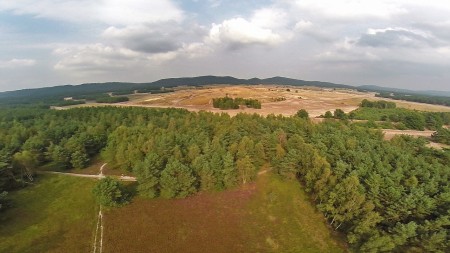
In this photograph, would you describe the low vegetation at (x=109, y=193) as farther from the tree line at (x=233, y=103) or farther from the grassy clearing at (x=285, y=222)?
the tree line at (x=233, y=103)

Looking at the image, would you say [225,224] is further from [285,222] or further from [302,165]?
[302,165]

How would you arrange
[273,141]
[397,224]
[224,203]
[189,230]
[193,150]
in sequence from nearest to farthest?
[397,224]
[189,230]
[224,203]
[193,150]
[273,141]

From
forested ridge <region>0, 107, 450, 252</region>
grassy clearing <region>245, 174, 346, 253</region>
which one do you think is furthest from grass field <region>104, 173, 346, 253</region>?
forested ridge <region>0, 107, 450, 252</region>

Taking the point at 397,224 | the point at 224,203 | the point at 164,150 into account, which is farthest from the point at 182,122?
the point at 397,224

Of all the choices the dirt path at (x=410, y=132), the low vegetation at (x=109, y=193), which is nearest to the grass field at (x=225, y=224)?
the low vegetation at (x=109, y=193)

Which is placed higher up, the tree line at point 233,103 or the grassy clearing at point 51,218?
the tree line at point 233,103

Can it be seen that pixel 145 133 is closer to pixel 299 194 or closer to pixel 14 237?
pixel 14 237

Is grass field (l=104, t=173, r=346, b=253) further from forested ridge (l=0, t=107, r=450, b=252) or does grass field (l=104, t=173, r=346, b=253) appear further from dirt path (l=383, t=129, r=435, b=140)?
dirt path (l=383, t=129, r=435, b=140)
